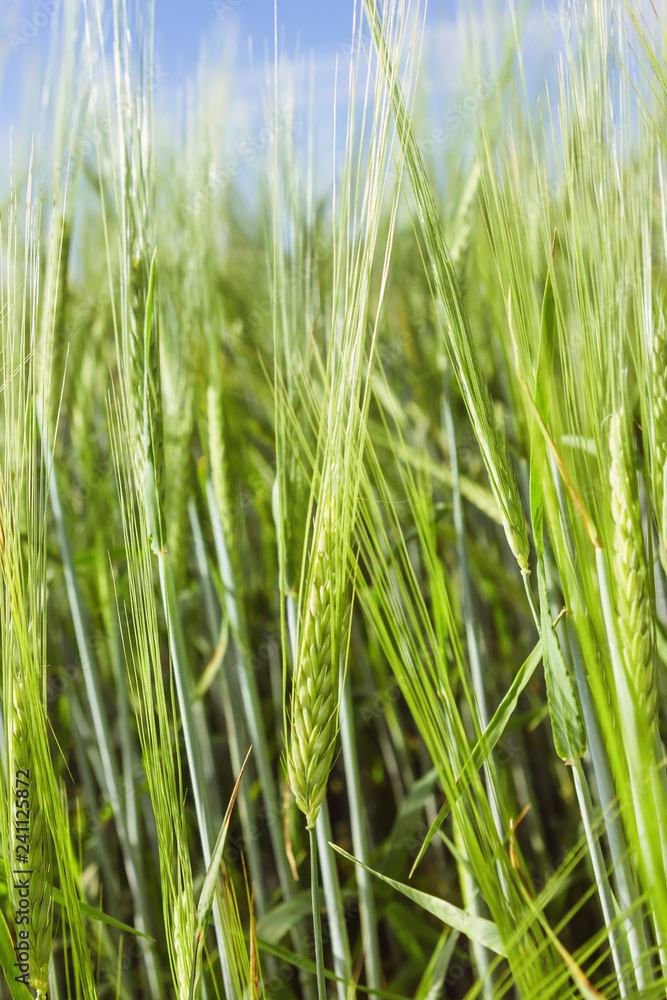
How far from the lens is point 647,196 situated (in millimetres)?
667

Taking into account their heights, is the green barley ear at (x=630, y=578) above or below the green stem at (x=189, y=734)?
above

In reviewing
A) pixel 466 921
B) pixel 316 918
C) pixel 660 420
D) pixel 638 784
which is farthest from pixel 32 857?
pixel 660 420

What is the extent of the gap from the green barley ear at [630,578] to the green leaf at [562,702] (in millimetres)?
42

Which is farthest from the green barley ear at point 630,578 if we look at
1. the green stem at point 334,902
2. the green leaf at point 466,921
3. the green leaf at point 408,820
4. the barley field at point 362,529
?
the green leaf at point 408,820

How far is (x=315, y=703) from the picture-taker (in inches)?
19.4

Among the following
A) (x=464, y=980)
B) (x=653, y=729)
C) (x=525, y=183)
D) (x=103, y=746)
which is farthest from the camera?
(x=464, y=980)

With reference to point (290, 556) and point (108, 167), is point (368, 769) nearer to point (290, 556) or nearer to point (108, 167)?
point (290, 556)

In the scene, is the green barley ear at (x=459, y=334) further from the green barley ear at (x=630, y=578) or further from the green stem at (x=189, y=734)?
the green stem at (x=189, y=734)

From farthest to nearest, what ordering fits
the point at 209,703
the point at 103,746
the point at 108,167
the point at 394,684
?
the point at 209,703 → the point at 394,684 → the point at 103,746 → the point at 108,167

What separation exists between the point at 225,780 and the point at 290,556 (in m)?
0.77

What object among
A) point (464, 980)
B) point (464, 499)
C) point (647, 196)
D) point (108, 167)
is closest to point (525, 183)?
point (647, 196)

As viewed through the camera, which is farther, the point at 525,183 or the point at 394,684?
the point at 394,684

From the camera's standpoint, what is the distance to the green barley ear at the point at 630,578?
0.49 metres

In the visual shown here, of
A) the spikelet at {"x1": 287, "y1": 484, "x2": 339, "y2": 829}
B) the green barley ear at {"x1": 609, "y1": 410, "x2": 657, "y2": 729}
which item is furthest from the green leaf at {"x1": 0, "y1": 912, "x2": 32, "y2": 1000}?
the green barley ear at {"x1": 609, "y1": 410, "x2": 657, "y2": 729}
